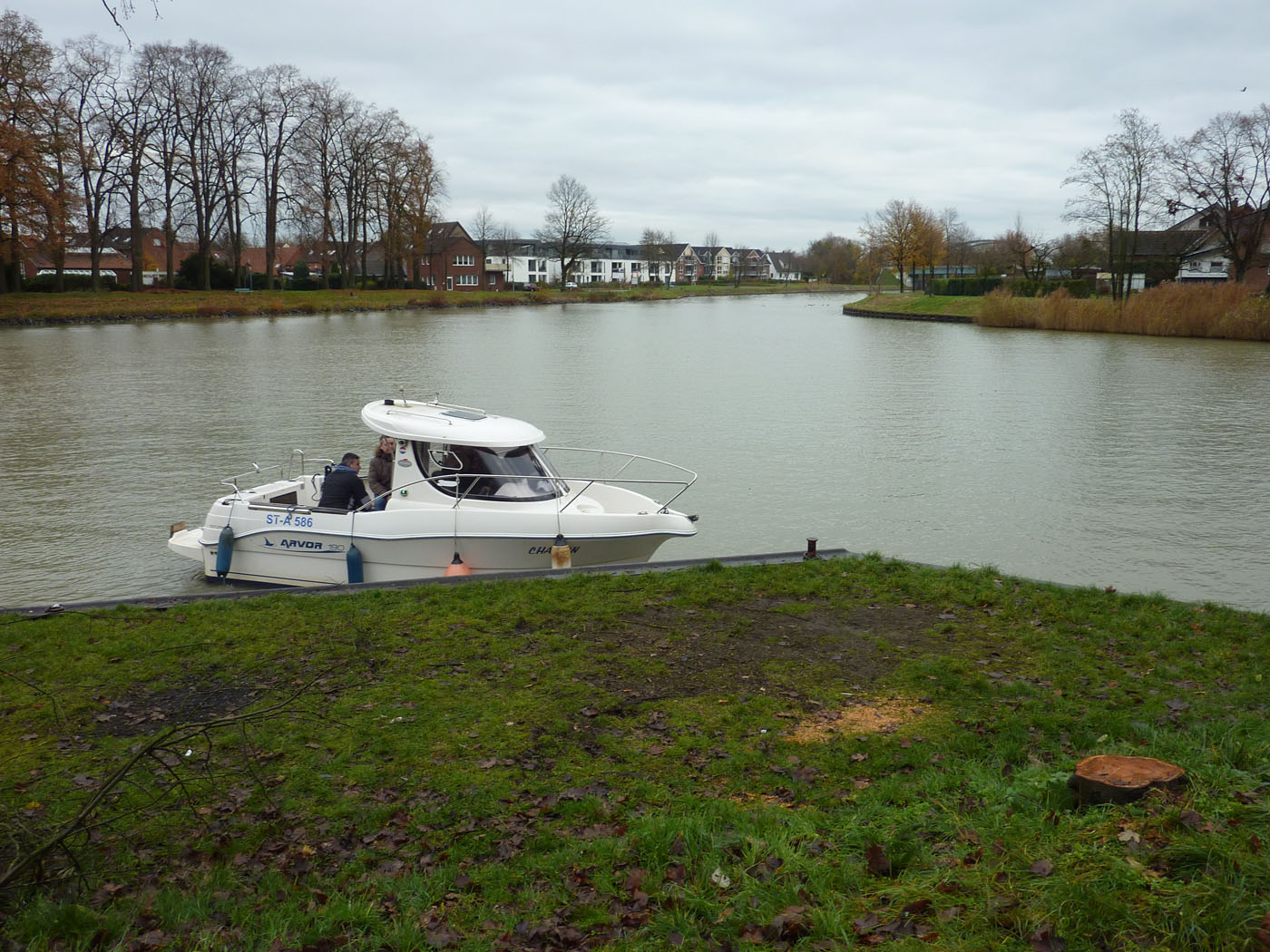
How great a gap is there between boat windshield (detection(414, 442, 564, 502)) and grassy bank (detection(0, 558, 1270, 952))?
293 centimetres

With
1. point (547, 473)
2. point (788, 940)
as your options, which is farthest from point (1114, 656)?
point (547, 473)

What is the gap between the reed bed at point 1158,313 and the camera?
47781mm

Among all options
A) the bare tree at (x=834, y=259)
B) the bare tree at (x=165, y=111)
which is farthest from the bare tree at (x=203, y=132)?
the bare tree at (x=834, y=259)

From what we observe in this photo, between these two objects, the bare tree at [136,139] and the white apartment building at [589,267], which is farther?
the white apartment building at [589,267]

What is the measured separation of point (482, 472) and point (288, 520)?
102 inches

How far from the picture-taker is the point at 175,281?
247 ft

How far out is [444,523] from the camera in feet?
39.8

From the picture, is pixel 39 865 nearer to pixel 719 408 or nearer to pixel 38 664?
pixel 38 664

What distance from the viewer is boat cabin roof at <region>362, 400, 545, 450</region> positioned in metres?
12.7

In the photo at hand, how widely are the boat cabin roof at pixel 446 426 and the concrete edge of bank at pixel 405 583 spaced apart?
2.24 meters

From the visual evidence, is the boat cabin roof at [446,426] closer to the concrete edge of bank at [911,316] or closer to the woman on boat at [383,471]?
the woman on boat at [383,471]

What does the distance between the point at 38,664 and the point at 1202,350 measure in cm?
4823

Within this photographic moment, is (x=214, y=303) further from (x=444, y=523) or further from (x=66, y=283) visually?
(x=444, y=523)

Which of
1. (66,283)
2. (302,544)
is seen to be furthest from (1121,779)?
(66,283)
